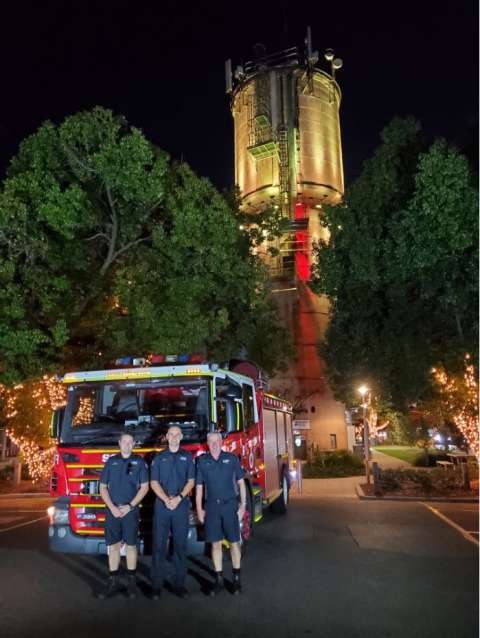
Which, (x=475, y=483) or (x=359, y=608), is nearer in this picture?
(x=359, y=608)

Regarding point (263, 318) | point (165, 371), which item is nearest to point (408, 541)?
point (165, 371)

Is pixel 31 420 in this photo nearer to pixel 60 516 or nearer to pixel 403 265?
pixel 60 516

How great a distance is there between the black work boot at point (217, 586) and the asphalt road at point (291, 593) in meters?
0.15

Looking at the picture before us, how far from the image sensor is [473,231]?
38.9ft

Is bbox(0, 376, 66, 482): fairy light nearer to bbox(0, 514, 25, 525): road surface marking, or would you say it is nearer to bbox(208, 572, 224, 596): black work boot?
bbox(0, 514, 25, 525): road surface marking

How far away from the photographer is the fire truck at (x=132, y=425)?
7.34 m

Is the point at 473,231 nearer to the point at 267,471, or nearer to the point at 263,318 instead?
the point at 267,471

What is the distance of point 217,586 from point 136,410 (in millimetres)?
2642

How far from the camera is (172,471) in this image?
22.0 ft

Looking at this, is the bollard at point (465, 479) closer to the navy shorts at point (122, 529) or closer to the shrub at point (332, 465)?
the shrub at point (332, 465)

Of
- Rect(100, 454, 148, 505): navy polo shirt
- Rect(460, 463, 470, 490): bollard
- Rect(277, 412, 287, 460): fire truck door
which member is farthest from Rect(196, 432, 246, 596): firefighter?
Rect(460, 463, 470, 490): bollard

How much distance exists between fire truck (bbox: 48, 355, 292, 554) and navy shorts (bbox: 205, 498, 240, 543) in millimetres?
486

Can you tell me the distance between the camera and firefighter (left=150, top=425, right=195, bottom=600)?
21.5 feet

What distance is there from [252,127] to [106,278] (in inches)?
970
